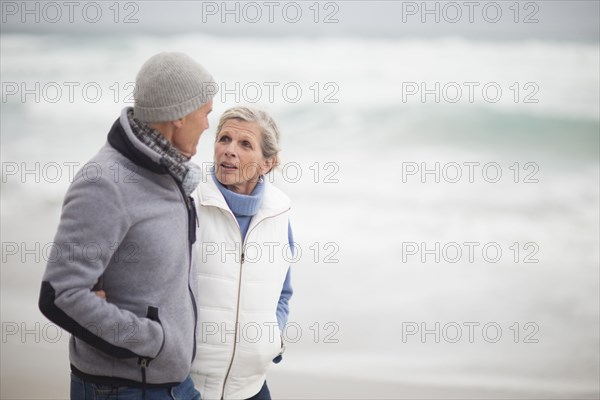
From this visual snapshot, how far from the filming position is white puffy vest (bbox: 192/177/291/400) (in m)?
1.62

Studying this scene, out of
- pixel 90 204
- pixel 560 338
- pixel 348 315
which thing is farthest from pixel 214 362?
pixel 560 338

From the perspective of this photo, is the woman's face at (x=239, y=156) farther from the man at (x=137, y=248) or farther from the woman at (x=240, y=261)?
the man at (x=137, y=248)

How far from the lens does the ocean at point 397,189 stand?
10.2 feet

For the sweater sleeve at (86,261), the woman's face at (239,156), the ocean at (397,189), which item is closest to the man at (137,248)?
the sweater sleeve at (86,261)

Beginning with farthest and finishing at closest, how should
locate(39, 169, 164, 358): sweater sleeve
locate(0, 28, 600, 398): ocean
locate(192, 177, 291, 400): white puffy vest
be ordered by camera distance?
locate(0, 28, 600, 398): ocean < locate(192, 177, 291, 400): white puffy vest < locate(39, 169, 164, 358): sweater sleeve

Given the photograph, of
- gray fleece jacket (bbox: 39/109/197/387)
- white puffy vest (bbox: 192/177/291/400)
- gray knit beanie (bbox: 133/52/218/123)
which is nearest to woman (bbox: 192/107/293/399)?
white puffy vest (bbox: 192/177/291/400)

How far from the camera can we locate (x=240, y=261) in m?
1.65

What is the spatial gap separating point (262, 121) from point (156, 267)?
2.01 feet

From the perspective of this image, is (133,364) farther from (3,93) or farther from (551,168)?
(551,168)

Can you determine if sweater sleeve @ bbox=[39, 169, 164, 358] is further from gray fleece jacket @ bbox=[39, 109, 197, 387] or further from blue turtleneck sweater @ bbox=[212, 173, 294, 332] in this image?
blue turtleneck sweater @ bbox=[212, 173, 294, 332]

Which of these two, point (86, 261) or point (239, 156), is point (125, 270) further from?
point (239, 156)

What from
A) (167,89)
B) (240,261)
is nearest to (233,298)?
(240,261)

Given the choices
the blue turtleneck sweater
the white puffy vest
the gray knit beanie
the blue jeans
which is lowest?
the blue jeans

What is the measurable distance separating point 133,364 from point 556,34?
2.94m
